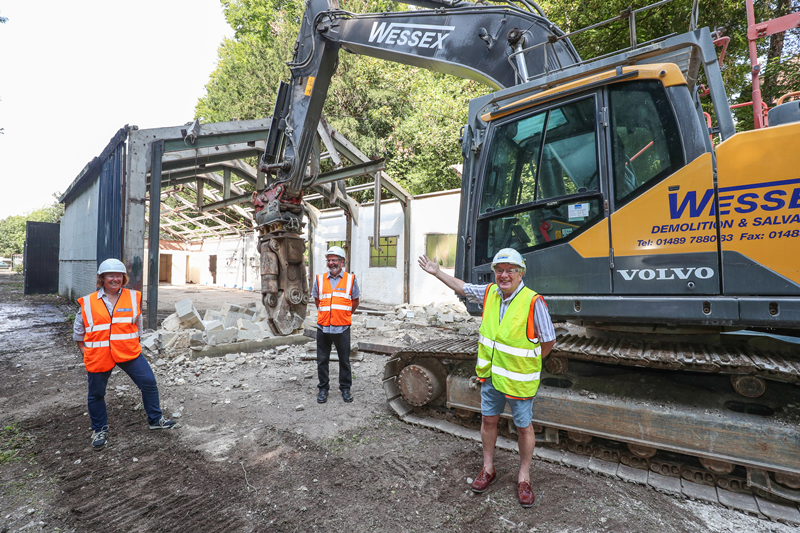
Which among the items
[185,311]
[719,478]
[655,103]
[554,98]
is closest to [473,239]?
[554,98]

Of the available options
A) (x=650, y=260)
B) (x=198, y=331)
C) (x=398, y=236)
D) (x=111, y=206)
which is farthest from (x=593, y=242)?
(x=398, y=236)

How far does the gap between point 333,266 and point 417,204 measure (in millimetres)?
8857

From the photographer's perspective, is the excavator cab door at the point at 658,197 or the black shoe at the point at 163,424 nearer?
the excavator cab door at the point at 658,197

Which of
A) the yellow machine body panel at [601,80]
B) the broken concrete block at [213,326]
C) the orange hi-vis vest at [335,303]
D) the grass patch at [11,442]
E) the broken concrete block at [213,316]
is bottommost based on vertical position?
the grass patch at [11,442]

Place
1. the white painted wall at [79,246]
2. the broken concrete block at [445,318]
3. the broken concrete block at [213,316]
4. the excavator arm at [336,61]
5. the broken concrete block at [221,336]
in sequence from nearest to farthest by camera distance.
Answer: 1. the excavator arm at [336,61]
2. the broken concrete block at [221,336]
3. the broken concrete block at [213,316]
4. the broken concrete block at [445,318]
5. the white painted wall at [79,246]

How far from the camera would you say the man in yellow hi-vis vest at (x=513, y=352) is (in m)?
2.56

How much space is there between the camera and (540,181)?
3.12 m

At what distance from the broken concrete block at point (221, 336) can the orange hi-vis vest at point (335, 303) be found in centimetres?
298

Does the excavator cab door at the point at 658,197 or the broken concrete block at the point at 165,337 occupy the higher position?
the excavator cab door at the point at 658,197

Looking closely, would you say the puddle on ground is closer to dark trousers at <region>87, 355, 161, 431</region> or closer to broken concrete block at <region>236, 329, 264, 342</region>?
broken concrete block at <region>236, 329, 264, 342</region>

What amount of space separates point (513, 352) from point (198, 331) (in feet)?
20.1

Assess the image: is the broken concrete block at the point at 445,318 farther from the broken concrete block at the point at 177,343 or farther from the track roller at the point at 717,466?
the track roller at the point at 717,466

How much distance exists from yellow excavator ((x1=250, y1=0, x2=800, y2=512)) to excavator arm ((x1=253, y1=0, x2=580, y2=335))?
1.24 feet

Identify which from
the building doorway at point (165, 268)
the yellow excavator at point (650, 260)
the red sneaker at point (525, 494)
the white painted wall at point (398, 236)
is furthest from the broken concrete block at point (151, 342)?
the building doorway at point (165, 268)
